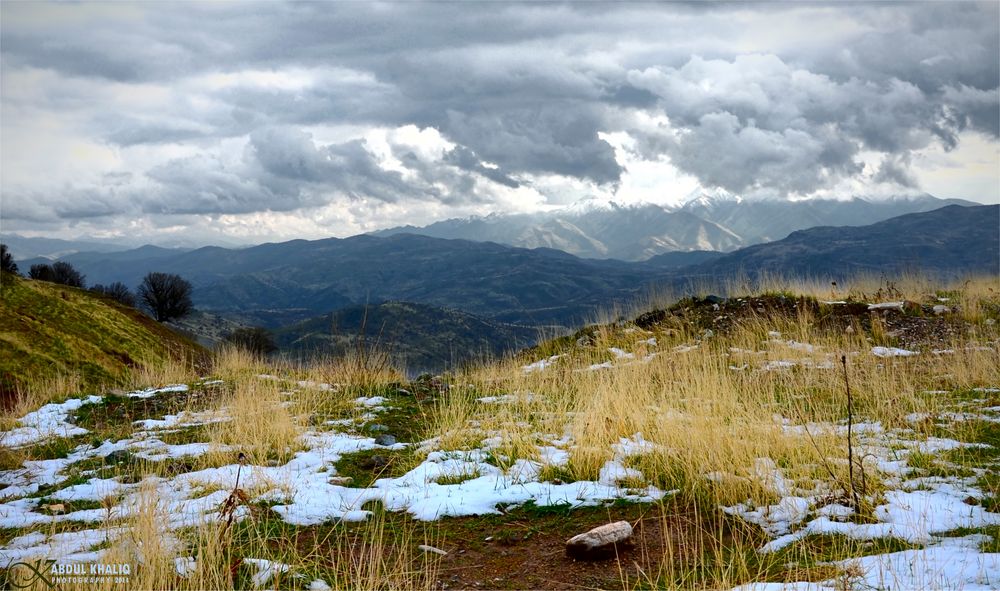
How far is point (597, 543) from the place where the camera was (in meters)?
4.55

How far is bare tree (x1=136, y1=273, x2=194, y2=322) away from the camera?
165 ft

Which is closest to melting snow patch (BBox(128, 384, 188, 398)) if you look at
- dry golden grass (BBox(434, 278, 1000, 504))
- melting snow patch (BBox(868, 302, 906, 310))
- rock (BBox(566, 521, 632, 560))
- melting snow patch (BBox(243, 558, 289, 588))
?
dry golden grass (BBox(434, 278, 1000, 504))

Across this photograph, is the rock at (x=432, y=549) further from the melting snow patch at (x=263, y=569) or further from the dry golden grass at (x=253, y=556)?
the melting snow patch at (x=263, y=569)

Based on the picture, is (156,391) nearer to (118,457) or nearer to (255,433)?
(118,457)

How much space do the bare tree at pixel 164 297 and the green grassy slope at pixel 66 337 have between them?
34316mm

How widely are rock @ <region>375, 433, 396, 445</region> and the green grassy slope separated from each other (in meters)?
8.49

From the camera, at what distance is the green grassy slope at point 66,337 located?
45.6ft

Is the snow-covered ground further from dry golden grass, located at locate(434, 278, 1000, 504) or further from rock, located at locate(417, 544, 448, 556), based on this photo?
rock, located at locate(417, 544, 448, 556)

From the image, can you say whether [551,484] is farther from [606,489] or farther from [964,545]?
[964,545]

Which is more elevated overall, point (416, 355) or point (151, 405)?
point (151, 405)

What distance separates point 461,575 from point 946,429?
19.6 ft

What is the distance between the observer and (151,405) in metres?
11.1

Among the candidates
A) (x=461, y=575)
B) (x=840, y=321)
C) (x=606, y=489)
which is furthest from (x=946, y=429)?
(x=840, y=321)

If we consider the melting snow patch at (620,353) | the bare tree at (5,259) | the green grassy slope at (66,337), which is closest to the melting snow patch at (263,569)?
the melting snow patch at (620,353)
